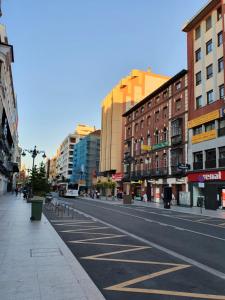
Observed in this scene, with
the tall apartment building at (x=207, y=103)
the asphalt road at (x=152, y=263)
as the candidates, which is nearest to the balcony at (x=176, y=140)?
the tall apartment building at (x=207, y=103)

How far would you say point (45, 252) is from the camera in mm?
8961

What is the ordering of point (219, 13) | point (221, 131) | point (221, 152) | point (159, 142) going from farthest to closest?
1. point (159, 142)
2. point (219, 13)
3. point (221, 131)
4. point (221, 152)

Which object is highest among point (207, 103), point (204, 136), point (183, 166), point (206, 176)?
point (207, 103)

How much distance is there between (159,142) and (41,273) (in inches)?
1869

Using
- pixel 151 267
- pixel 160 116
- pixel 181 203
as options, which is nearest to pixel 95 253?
pixel 151 267

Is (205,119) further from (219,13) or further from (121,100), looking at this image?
(121,100)

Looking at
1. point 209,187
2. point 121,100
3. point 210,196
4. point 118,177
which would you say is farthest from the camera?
point 121,100

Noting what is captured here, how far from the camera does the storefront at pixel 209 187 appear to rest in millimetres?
32906

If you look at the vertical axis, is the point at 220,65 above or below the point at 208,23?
below

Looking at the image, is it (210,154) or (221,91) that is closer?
(221,91)

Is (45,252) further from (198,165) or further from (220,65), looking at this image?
(220,65)

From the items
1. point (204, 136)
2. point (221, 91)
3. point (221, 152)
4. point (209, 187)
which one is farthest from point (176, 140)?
point (209, 187)

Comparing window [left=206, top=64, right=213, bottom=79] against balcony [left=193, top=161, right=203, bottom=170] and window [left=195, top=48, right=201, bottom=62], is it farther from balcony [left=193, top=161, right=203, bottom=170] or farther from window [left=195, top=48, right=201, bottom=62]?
balcony [left=193, top=161, right=203, bottom=170]

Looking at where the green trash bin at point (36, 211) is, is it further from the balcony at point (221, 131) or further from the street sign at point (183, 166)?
the street sign at point (183, 166)
